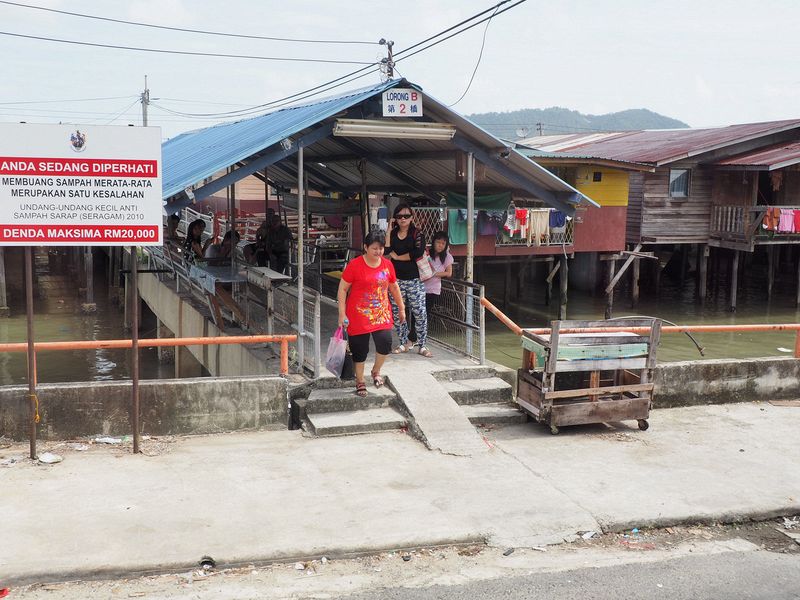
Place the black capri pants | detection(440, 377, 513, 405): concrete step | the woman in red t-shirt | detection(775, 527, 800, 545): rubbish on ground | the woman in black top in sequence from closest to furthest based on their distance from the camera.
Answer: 1. detection(775, 527, 800, 545): rubbish on ground
2. the woman in red t-shirt
3. the black capri pants
4. detection(440, 377, 513, 405): concrete step
5. the woman in black top

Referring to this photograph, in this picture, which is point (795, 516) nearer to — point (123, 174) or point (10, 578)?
point (10, 578)

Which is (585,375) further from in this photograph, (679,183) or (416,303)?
(679,183)

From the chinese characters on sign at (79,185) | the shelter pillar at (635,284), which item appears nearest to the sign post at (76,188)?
the chinese characters on sign at (79,185)

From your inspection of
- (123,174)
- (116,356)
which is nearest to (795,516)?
(123,174)

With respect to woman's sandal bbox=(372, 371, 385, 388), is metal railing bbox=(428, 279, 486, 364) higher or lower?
higher

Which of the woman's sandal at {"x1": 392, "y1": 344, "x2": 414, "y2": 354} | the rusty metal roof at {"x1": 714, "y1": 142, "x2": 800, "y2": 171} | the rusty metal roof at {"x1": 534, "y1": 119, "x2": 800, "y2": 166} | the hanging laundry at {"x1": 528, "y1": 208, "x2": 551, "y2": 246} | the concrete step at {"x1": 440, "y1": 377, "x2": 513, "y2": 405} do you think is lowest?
the concrete step at {"x1": 440, "y1": 377, "x2": 513, "y2": 405}

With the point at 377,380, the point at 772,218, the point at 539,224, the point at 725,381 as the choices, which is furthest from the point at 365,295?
the point at 772,218

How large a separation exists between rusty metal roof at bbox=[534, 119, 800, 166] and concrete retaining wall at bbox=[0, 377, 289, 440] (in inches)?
718

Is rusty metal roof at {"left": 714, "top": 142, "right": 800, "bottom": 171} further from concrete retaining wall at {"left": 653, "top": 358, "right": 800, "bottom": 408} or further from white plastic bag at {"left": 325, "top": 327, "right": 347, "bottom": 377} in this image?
white plastic bag at {"left": 325, "top": 327, "right": 347, "bottom": 377}

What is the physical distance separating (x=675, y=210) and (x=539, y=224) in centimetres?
700

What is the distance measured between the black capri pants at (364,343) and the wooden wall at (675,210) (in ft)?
63.6

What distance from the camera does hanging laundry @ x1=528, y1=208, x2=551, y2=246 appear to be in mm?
21514

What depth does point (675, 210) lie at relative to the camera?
26250mm

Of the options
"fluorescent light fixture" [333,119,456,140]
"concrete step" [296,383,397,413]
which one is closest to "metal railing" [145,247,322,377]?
"concrete step" [296,383,397,413]
